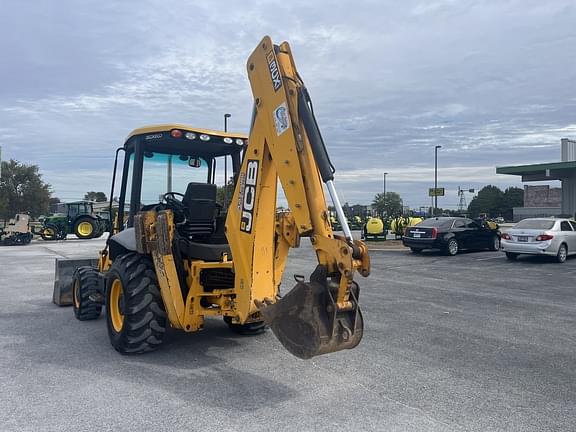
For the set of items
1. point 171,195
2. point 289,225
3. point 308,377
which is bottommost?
point 308,377

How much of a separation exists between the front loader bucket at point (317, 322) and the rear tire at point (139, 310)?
1964 mm

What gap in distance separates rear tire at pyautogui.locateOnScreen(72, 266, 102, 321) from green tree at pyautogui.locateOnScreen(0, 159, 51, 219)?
48575mm

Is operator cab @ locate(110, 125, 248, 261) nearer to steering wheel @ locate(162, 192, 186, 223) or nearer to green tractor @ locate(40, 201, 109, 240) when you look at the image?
steering wheel @ locate(162, 192, 186, 223)

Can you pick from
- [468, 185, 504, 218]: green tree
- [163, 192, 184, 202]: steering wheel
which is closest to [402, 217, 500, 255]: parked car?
[163, 192, 184, 202]: steering wheel

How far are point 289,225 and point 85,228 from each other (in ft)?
95.3

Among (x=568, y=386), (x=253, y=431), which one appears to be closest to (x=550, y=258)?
(x=568, y=386)

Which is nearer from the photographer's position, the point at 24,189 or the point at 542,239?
the point at 542,239

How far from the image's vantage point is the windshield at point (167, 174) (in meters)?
6.57

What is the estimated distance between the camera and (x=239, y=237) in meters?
5.09

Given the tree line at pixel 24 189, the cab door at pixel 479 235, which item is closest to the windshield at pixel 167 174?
the cab door at pixel 479 235

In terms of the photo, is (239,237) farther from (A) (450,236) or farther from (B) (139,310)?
(A) (450,236)

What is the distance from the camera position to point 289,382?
192 inches

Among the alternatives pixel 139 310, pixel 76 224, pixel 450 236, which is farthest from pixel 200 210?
pixel 76 224

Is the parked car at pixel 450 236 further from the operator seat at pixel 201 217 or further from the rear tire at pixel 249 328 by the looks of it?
the operator seat at pixel 201 217
